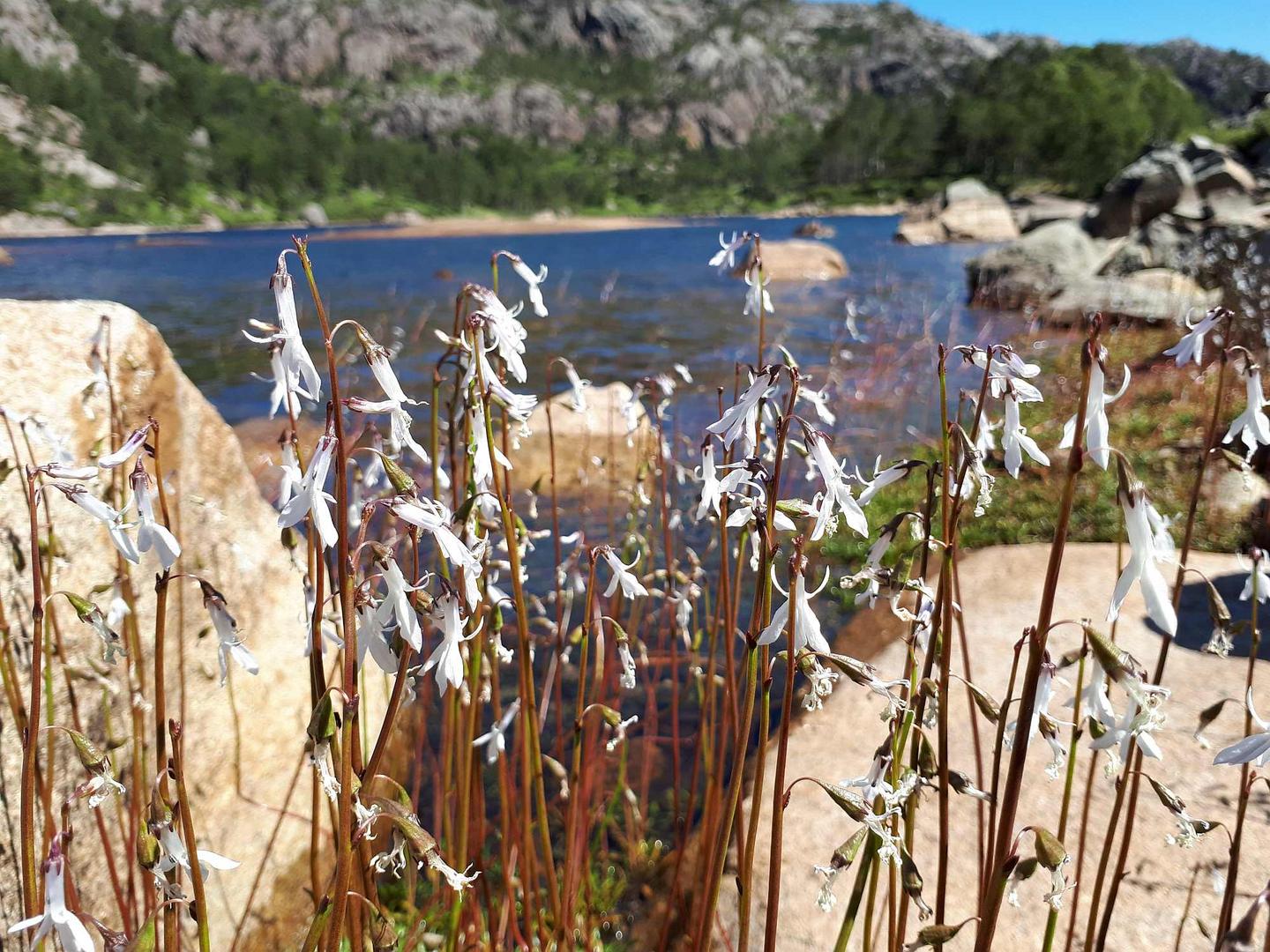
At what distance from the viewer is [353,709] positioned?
1013 millimetres

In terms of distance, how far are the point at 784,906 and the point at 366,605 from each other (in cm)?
185

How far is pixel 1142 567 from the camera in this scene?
0.88 meters

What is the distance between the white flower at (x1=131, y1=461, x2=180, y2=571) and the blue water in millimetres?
4296

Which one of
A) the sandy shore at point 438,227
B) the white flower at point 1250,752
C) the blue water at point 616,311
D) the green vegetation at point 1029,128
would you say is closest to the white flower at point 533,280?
the white flower at point 1250,752

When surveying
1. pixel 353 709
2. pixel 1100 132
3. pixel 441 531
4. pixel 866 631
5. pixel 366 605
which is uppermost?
pixel 1100 132

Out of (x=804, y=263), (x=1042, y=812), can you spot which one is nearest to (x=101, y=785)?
(x=1042, y=812)

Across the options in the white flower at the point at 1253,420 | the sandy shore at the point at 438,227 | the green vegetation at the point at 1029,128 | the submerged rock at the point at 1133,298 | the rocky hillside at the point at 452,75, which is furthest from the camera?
the rocky hillside at the point at 452,75

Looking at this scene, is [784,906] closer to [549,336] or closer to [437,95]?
[549,336]

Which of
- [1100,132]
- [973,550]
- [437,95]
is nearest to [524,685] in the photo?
[973,550]

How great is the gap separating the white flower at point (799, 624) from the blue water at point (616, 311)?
13.5ft

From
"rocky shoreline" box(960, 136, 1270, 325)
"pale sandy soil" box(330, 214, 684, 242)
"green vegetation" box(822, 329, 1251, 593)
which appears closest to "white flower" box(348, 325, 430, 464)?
"green vegetation" box(822, 329, 1251, 593)

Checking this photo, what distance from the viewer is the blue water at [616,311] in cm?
1027

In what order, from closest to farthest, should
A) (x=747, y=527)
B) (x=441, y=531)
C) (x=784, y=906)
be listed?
(x=441, y=531)
(x=747, y=527)
(x=784, y=906)

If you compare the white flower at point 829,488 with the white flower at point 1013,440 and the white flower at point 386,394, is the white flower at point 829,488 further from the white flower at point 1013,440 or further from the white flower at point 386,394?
the white flower at point 386,394
